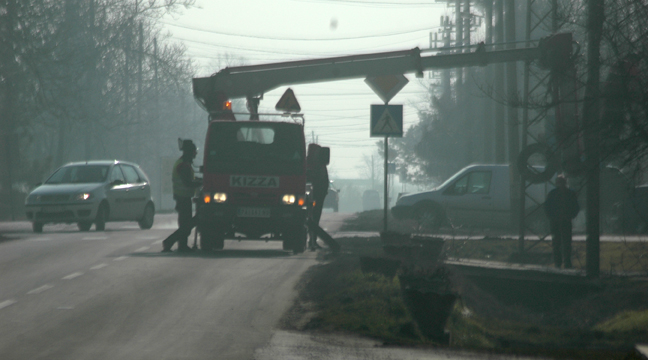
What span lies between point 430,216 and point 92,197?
9038 mm

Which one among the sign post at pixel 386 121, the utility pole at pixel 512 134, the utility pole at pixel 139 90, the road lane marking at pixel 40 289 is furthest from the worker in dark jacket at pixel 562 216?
the utility pole at pixel 139 90

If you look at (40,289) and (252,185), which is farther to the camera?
(252,185)

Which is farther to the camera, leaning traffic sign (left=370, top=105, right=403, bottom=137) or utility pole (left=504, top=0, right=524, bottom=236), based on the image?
utility pole (left=504, top=0, right=524, bottom=236)

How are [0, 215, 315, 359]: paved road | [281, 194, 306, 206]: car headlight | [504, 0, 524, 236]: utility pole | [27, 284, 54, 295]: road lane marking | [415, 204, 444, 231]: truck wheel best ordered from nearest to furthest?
[0, 215, 315, 359]: paved road < [27, 284, 54, 295]: road lane marking < [281, 194, 306, 206]: car headlight < [504, 0, 524, 236]: utility pole < [415, 204, 444, 231]: truck wheel

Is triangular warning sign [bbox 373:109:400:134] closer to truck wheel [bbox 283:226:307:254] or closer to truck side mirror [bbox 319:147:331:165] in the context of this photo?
truck side mirror [bbox 319:147:331:165]

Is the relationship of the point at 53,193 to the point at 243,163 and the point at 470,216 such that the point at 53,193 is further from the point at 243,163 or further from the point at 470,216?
the point at 470,216

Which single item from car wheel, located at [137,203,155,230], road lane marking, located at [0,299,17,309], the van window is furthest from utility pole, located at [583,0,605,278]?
car wheel, located at [137,203,155,230]

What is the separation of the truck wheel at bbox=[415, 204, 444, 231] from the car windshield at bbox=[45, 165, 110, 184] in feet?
28.0

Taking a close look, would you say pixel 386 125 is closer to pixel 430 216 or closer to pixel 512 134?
pixel 430 216

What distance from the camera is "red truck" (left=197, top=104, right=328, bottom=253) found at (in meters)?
14.3

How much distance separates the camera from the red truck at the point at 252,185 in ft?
47.0

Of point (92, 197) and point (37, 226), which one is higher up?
point (92, 197)

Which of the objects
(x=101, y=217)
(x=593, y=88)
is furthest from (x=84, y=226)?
(x=593, y=88)

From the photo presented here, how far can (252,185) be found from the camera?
47.4 ft
